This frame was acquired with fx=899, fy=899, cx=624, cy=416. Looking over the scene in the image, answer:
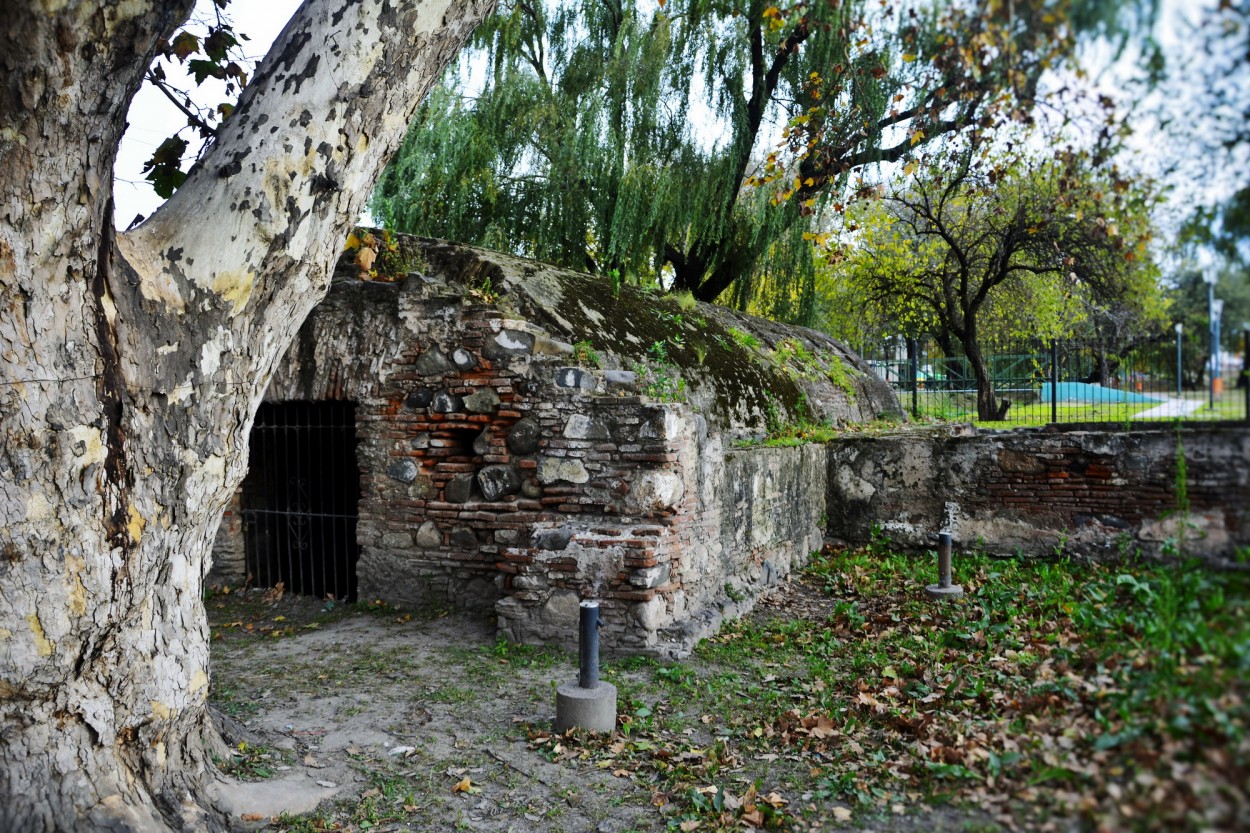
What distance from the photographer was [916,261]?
15.1 m

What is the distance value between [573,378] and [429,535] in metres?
1.70

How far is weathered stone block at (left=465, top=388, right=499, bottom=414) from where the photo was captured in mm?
6434

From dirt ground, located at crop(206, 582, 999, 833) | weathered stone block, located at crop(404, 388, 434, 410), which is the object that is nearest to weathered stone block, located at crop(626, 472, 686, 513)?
dirt ground, located at crop(206, 582, 999, 833)

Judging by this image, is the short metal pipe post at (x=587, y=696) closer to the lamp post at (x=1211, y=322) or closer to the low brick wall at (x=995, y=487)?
the low brick wall at (x=995, y=487)

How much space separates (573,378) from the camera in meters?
6.15

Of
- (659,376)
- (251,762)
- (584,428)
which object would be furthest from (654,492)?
(251,762)

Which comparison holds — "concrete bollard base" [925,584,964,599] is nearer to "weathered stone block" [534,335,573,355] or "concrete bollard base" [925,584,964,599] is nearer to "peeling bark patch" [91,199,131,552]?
"weathered stone block" [534,335,573,355]

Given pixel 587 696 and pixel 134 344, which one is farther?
pixel 587 696

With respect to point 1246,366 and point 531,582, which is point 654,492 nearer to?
point 531,582

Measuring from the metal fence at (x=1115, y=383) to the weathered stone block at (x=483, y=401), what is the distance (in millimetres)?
3561

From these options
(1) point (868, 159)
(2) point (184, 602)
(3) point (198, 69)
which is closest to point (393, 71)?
(3) point (198, 69)

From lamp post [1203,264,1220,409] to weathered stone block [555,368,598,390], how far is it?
4.52m

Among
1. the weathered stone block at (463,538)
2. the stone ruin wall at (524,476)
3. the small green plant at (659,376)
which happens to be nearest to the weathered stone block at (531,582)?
the stone ruin wall at (524,476)

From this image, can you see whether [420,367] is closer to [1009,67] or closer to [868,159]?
[868,159]
